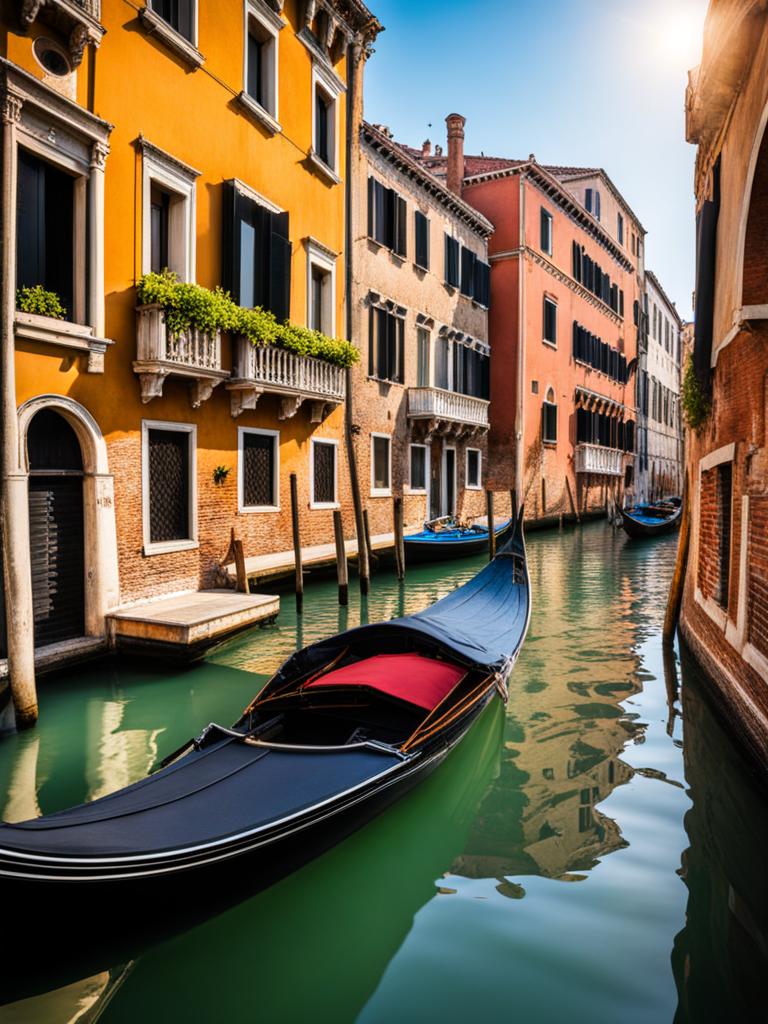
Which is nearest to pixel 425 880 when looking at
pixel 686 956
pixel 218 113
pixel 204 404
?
pixel 686 956

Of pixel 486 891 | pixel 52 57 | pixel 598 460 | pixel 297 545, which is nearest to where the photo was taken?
pixel 486 891

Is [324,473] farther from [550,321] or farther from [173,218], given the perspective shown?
[550,321]

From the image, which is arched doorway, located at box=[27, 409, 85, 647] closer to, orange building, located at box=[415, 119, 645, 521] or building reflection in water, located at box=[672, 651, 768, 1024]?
building reflection in water, located at box=[672, 651, 768, 1024]

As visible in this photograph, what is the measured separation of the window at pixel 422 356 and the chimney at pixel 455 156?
532cm

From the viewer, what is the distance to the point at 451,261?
15391 millimetres

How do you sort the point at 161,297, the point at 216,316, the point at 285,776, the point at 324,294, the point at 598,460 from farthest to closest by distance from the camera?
1. the point at 598,460
2. the point at 324,294
3. the point at 216,316
4. the point at 161,297
5. the point at 285,776

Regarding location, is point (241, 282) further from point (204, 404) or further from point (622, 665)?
point (622, 665)

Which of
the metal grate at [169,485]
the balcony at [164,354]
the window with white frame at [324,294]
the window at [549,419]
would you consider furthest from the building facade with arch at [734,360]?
the window at [549,419]

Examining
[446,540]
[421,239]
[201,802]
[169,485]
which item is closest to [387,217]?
[421,239]

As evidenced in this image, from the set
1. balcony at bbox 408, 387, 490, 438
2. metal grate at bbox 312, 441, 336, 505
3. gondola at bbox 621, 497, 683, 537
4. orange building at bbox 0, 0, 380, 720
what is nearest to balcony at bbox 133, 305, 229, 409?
orange building at bbox 0, 0, 380, 720

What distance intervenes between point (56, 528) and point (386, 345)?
772 cm

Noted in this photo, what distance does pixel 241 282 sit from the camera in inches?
338

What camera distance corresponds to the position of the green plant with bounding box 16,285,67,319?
228 inches

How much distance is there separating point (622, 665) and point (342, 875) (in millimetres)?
4097
